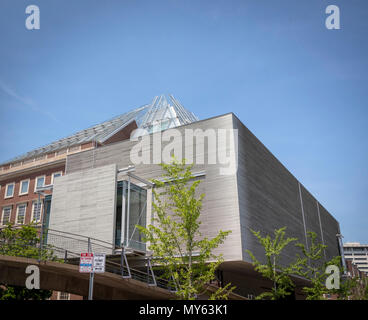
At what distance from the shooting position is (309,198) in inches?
2066

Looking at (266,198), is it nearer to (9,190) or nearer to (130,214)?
(130,214)

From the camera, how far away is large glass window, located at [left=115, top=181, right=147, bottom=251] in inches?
1101

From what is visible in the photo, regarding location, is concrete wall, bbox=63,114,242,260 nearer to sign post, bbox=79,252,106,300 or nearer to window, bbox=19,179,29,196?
sign post, bbox=79,252,106,300

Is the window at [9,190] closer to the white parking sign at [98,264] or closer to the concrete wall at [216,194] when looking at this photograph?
the concrete wall at [216,194]

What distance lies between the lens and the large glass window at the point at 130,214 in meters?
28.0

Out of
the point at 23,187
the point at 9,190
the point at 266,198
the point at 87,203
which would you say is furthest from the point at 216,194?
the point at 9,190

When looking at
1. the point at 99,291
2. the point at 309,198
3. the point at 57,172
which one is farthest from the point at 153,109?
the point at 99,291

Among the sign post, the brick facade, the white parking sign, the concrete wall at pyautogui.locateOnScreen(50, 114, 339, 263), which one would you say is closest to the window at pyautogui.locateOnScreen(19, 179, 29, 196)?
the brick facade

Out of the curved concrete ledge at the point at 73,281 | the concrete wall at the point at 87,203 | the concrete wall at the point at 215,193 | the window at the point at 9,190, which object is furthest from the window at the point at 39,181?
the curved concrete ledge at the point at 73,281

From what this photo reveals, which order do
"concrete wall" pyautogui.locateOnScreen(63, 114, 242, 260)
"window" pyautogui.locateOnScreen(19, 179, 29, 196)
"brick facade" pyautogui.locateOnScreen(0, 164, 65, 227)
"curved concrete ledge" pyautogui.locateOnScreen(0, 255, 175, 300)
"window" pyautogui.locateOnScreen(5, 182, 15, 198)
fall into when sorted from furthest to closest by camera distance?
"window" pyautogui.locateOnScreen(5, 182, 15, 198), "window" pyautogui.locateOnScreen(19, 179, 29, 196), "brick facade" pyautogui.locateOnScreen(0, 164, 65, 227), "concrete wall" pyautogui.locateOnScreen(63, 114, 242, 260), "curved concrete ledge" pyautogui.locateOnScreen(0, 255, 175, 300)

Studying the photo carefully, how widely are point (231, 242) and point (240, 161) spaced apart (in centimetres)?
665

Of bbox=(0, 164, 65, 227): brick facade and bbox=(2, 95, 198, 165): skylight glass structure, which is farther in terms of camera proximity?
bbox=(2, 95, 198, 165): skylight glass structure

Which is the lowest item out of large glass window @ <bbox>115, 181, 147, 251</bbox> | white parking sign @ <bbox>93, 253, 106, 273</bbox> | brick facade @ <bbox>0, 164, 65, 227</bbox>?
white parking sign @ <bbox>93, 253, 106, 273</bbox>
